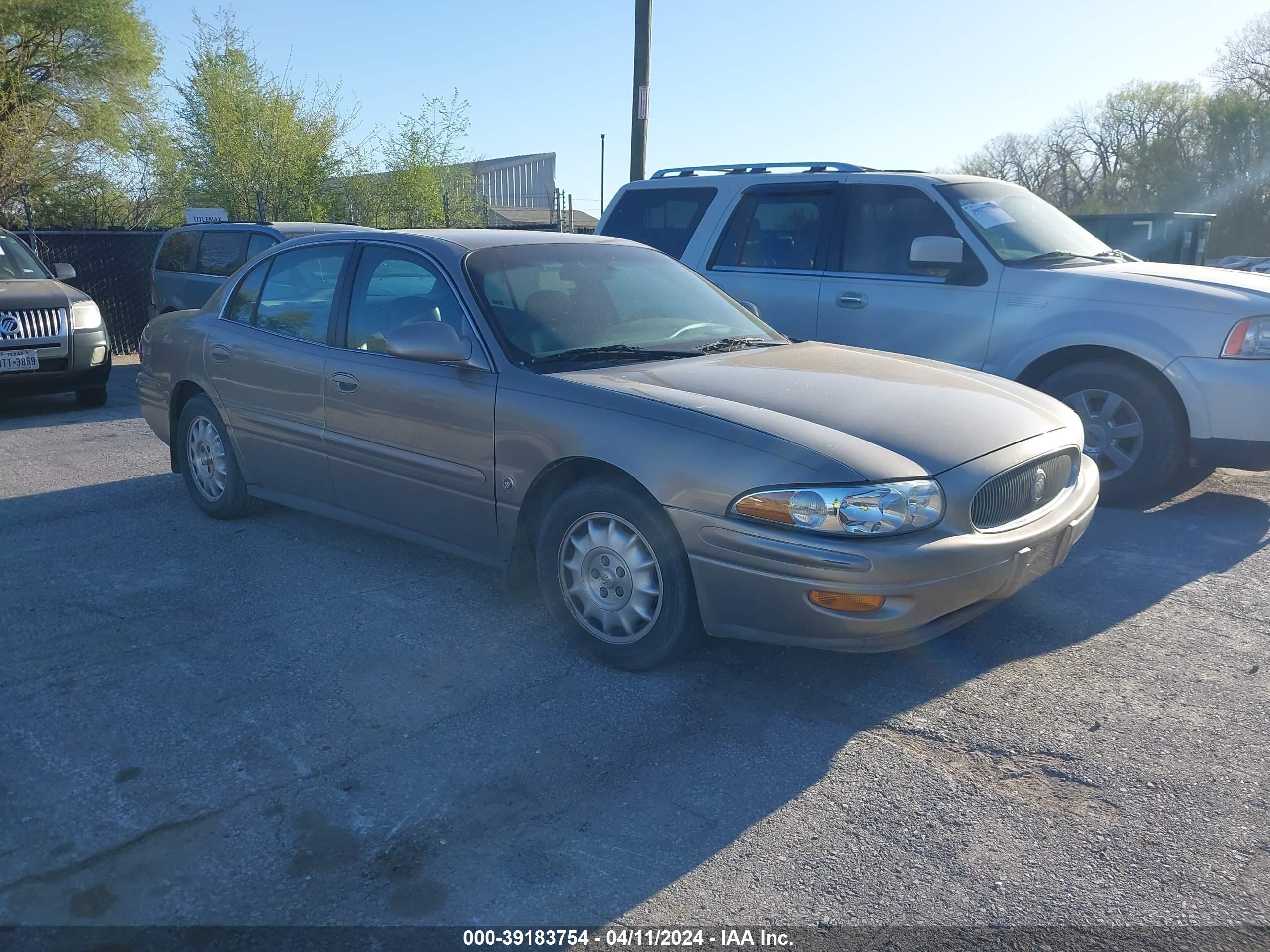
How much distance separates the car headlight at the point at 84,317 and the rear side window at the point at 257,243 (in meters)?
1.52

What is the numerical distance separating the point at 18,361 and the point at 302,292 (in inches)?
219

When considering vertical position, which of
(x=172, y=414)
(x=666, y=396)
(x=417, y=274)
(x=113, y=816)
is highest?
(x=417, y=274)

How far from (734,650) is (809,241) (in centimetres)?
391

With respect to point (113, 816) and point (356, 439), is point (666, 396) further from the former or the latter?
point (113, 816)

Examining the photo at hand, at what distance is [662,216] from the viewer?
7.90 m

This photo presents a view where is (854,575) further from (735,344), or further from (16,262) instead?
(16,262)

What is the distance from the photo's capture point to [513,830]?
2.94 metres

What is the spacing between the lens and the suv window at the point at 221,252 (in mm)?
10742

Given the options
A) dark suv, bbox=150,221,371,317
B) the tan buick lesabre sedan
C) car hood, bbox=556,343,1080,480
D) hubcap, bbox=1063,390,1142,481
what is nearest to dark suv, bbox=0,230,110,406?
dark suv, bbox=150,221,371,317

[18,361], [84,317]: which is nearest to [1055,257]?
[84,317]

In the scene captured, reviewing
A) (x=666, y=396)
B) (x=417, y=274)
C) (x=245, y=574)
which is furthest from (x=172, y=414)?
(x=666, y=396)

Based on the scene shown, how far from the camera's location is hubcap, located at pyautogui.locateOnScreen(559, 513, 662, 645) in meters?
3.82

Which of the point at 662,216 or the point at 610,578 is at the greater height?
the point at 662,216

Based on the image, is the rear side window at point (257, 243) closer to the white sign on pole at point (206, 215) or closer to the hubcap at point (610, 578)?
the white sign on pole at point (206, 215)
